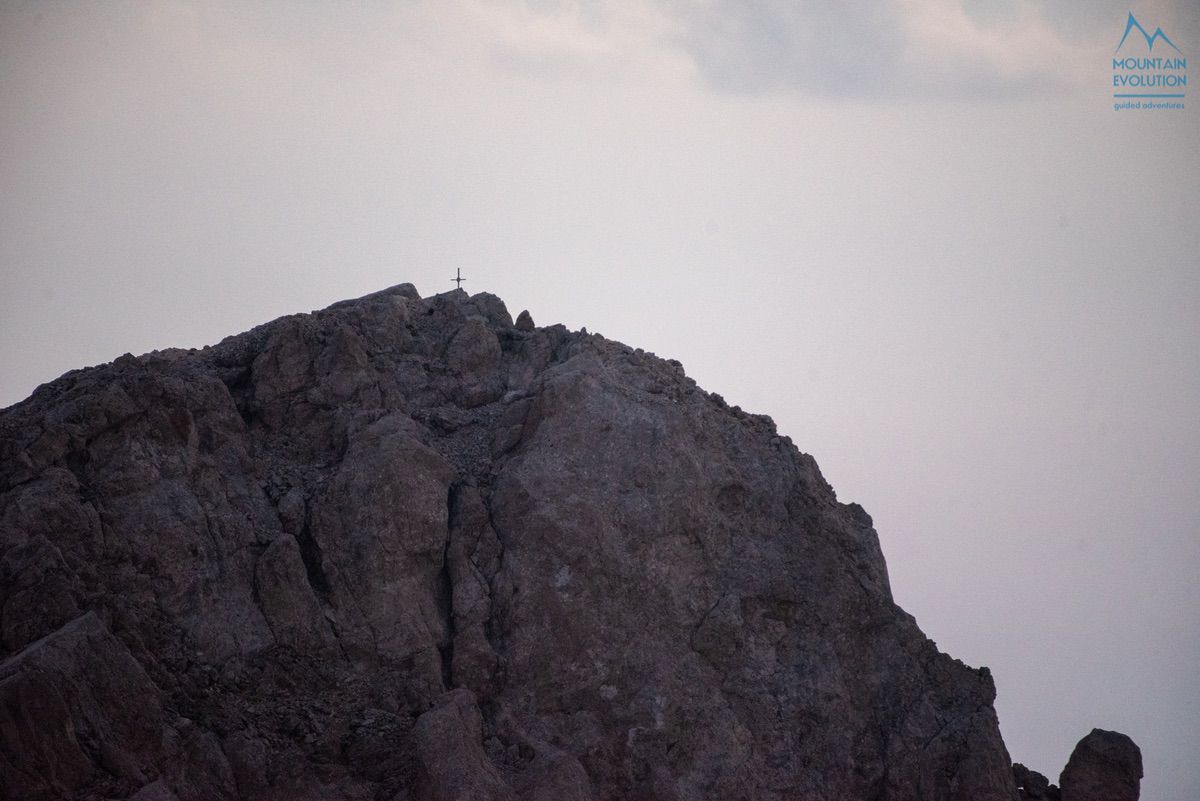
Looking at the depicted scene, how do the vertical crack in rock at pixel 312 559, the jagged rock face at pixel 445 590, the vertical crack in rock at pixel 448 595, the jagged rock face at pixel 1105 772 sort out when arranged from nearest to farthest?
the jagged rock face at pixel 445 590 → the vertical crack in rock at pixel 448 595 → the vertical crack in rock at pixel 312 559 → the jagged rock face at pixel 1105 772

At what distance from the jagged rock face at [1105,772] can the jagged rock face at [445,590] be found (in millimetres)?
1965

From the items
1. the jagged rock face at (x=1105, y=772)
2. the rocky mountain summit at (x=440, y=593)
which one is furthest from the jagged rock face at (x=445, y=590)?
the jagged rock face at (x=1105, y=772)

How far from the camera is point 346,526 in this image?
25219 mm

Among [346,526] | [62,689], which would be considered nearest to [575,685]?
[346,526]

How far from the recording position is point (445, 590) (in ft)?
83.8

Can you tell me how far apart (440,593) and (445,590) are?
5.2 inches

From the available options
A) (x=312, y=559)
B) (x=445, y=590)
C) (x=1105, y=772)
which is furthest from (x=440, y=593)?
(x=1105, y=772)

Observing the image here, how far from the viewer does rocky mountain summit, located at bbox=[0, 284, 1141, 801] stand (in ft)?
72.9

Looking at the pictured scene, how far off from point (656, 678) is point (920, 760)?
5188 mm

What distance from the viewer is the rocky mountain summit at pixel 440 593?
2223cm

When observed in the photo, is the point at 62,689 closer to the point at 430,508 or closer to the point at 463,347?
the point at 430,508

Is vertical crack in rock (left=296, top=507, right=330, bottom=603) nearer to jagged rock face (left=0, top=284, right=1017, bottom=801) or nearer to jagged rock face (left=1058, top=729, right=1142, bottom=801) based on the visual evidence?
jagged rock face (left=0, top=284, right=1017, bottom=801)

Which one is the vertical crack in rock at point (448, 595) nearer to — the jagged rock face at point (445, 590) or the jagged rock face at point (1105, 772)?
the jagged rock face at point (445, 590)

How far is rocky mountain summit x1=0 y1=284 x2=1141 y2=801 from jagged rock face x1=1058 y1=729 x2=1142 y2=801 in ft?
3.75
